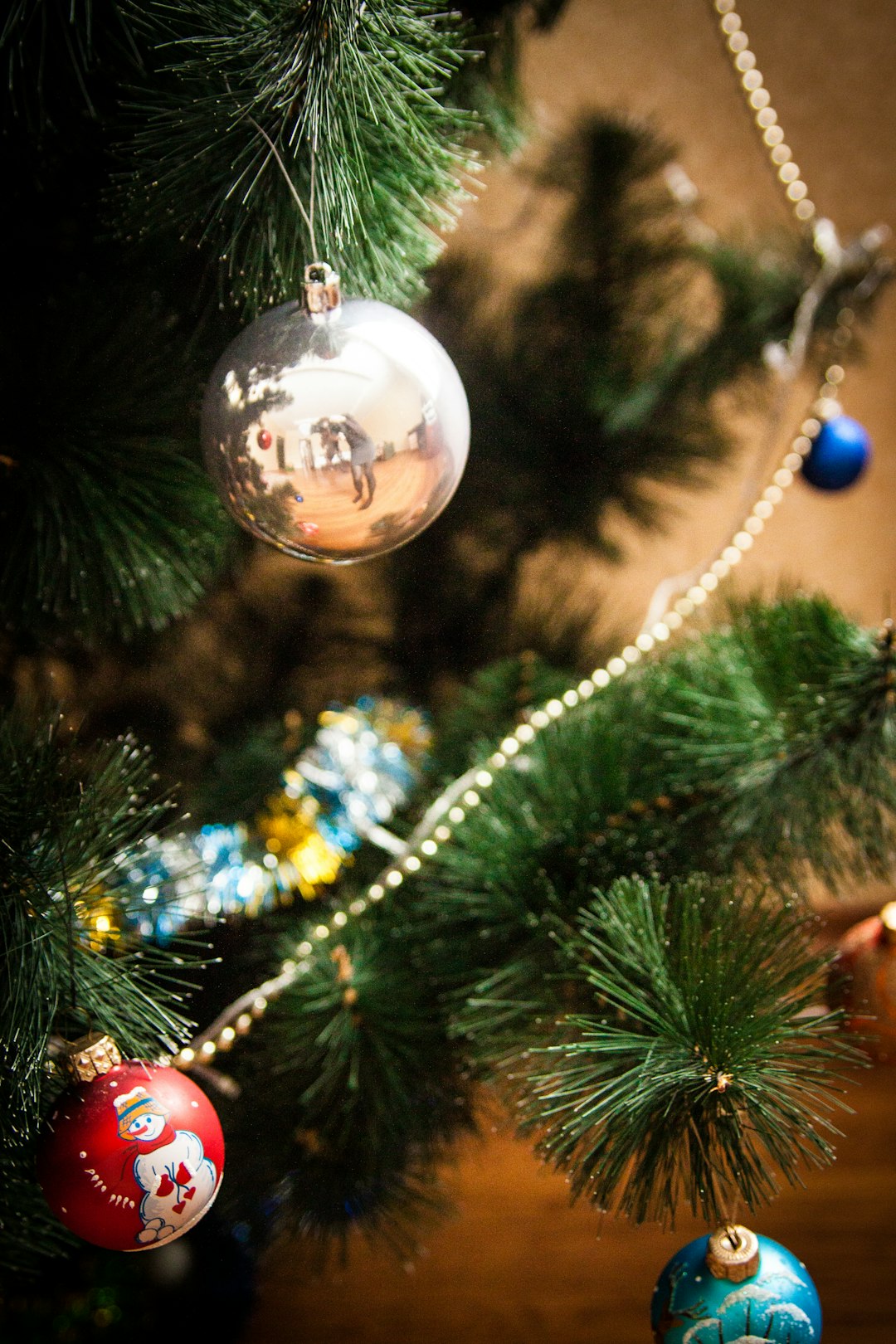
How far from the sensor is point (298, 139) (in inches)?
12.4

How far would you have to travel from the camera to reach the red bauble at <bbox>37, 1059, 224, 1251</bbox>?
292mm

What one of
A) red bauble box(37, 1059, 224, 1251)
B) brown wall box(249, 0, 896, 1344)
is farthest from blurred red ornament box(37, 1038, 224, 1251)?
brown wall box(249, 0, 896, 1344)

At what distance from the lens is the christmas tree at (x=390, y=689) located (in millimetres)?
312

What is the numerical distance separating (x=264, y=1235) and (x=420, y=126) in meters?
0.47

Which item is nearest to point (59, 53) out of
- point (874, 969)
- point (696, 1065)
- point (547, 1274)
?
point (696, 1065)

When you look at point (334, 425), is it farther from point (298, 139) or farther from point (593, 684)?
point (593, 684)

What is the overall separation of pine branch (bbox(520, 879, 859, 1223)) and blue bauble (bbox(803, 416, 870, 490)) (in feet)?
1.26

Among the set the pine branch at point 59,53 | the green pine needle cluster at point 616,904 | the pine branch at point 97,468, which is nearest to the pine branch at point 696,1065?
the green pine needle cluster at point 616,904

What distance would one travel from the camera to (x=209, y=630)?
2.14 ft

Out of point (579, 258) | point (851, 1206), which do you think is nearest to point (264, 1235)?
point (851, 1206)

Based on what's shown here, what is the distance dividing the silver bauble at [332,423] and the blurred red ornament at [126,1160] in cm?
18

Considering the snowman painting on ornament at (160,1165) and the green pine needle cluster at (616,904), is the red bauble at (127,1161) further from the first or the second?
the green pine needle cluster at (616,904)

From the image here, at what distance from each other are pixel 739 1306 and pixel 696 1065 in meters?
0.08

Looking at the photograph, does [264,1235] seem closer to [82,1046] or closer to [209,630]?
[82,1046]
